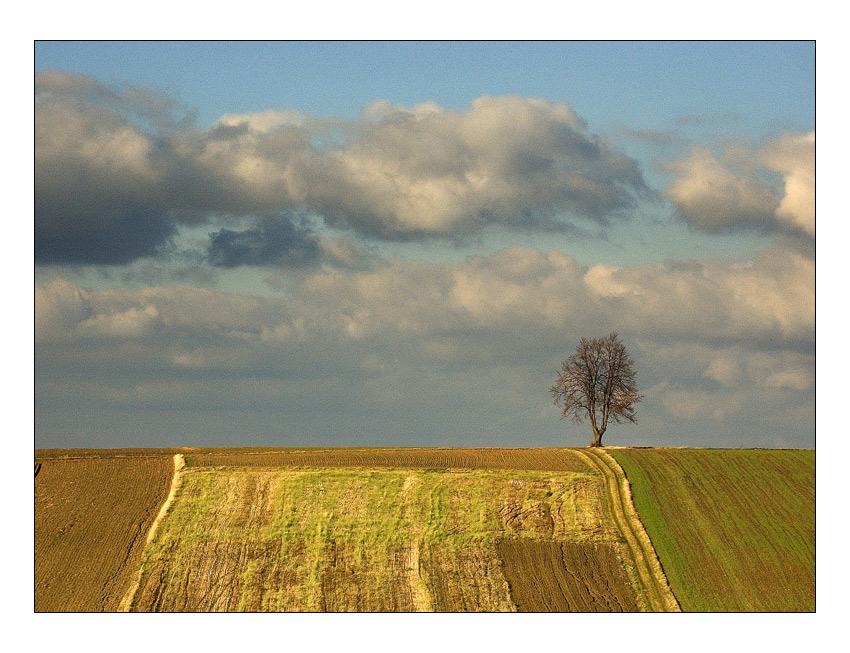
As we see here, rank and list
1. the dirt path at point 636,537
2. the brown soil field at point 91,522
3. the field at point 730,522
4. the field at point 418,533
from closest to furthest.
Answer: the dirt path at point 636,537 < the field at point 418,533 < the field at point 730,522 < the brown soil field at point 91,522

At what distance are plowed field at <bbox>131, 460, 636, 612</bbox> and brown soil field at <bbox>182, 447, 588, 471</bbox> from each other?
159 cm

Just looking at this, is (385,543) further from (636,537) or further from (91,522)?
(91,522)

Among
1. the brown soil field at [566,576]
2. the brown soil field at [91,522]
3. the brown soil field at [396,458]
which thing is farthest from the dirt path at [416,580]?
the brown soil field at [91,522]

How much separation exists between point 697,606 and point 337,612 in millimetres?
20262

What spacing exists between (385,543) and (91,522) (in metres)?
19.7

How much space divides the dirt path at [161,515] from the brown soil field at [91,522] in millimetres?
338

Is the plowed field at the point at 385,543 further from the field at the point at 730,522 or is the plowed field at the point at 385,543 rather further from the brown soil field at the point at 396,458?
the field at the point at 730,522

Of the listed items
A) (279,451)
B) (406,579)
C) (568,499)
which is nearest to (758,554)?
(568,499)

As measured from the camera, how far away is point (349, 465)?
222 feet

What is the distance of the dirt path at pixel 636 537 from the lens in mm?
51719

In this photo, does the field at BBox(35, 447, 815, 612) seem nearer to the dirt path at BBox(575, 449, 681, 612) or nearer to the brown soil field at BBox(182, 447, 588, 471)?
the dirt path at BBox(575, 449, 681, 612)

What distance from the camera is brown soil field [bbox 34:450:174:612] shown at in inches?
2068

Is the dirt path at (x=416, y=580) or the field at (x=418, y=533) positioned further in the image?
the field at (x=418, y=533)

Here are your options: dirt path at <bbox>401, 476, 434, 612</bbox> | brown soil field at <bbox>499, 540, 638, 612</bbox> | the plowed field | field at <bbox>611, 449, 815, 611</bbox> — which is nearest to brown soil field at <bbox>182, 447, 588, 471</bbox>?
the plowed field
